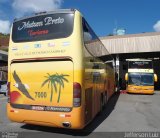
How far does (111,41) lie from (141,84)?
8819 mm

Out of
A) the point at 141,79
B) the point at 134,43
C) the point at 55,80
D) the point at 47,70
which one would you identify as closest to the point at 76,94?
the point at 55,80

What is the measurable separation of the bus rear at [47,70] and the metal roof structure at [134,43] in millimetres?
23953

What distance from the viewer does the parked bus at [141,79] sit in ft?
83.1

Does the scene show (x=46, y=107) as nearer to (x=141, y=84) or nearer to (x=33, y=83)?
(x=33, y=83)

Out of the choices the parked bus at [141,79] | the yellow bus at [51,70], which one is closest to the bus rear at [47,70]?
the yellow bus at [51,70]

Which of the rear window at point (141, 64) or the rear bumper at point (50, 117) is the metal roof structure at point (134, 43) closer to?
→ the rear window at point (141, 64)

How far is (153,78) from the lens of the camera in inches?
1010

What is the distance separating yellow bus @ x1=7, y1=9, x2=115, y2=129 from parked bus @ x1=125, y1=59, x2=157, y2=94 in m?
17.3

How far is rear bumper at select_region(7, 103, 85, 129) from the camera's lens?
7.71 meters

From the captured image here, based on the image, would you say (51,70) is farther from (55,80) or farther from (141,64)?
(141,64)

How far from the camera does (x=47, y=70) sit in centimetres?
816

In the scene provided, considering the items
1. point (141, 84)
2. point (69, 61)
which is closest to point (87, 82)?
point (69, 61)

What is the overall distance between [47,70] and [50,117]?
137 centimetres

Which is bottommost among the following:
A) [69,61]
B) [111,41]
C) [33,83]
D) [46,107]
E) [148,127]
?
[148,127]
